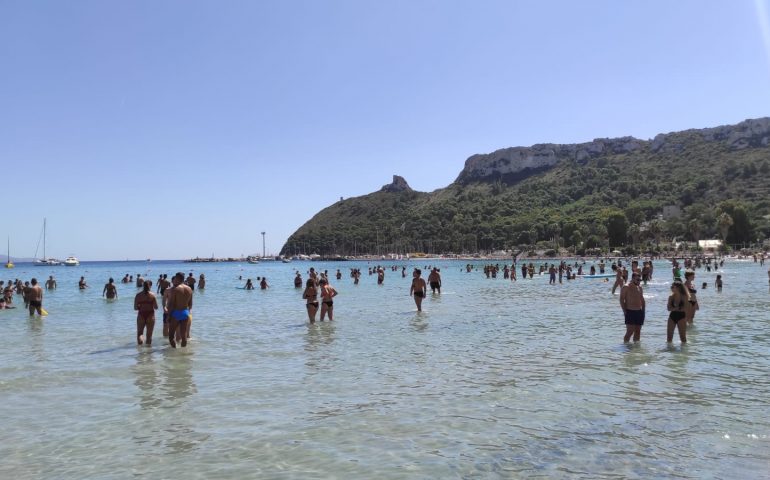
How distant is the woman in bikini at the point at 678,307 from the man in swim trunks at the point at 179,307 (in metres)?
10.5

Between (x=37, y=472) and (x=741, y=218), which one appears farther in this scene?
(x=741, y=218)

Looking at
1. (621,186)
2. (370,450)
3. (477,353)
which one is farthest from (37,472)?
(621,186)

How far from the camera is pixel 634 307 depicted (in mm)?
12453

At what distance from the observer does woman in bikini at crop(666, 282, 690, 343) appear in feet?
38.3

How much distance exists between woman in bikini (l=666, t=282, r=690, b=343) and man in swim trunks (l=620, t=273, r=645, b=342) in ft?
1.93

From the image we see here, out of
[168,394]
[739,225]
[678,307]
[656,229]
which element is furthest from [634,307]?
[739,225]

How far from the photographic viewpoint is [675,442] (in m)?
5.98

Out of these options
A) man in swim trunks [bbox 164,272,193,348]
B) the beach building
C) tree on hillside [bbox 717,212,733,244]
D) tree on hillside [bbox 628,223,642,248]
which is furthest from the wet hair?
tree on hillside [bbox 628,223,642,248]

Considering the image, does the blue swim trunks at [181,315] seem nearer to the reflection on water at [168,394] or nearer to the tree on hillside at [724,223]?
the reflection on water at [168,394]

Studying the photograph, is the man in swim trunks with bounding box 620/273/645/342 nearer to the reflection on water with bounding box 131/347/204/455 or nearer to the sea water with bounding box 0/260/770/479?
the sea water with bounding box 0/260/770/479

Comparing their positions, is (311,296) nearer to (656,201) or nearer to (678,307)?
(678,307)

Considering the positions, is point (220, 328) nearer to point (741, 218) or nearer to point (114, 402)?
point (114, 402)

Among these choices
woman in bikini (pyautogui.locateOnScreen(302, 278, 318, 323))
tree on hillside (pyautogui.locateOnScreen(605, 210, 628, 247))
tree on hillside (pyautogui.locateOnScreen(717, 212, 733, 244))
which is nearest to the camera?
woman in bikini (pyautogui.locateOnScreen(302, 278, 318, 323))

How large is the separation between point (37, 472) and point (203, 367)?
5183 mm
